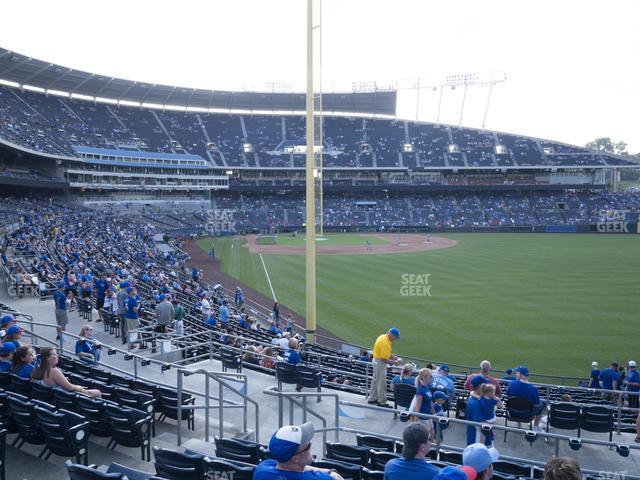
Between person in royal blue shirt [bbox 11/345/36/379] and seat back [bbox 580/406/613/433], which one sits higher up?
person in royal blue shirt [bbox 11/345/36/379]

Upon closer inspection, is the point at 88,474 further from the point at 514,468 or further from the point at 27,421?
Result: the point at 514,468

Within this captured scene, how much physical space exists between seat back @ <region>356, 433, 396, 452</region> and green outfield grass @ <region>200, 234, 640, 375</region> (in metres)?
10.8

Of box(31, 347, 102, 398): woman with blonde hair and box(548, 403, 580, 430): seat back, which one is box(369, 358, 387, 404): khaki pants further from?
box(31, 347, 102, 398): woman with blonde hair

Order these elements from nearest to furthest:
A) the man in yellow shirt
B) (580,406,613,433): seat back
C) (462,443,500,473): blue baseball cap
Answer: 1. (462,443,500,473): blue baseball cap
2. (580,406,613,433): seat back
3. the man in yellow shirt

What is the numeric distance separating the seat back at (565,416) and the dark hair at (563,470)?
5.63m

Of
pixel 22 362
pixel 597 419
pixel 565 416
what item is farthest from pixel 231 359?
pixel 597 419

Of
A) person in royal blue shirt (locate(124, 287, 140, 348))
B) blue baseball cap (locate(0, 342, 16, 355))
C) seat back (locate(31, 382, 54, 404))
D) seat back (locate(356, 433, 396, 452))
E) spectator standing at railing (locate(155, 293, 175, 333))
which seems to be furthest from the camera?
spectator standing at railing (locate(155, 293, 175, 333))

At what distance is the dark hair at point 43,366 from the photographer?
6.49 metres

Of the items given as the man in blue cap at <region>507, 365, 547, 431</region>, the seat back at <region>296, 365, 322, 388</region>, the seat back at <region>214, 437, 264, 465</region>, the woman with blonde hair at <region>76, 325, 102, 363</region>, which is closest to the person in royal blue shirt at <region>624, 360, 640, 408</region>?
the man in blue cap at <region>507, 365, 547, 431</region>

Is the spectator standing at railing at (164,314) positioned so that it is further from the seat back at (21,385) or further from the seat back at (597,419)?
the seat back at (597,419)

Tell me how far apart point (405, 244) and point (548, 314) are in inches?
1174

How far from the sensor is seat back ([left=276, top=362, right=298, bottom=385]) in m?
9.09

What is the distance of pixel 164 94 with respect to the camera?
3034 inches

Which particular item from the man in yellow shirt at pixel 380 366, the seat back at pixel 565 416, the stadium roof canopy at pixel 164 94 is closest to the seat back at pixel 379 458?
the man in yellow shirt at pixel 380 366
